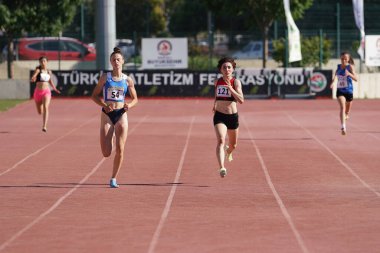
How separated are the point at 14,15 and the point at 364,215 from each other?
3457 centimetres

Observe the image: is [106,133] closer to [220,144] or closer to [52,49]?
[220,144]

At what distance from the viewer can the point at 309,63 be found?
49.2 metres

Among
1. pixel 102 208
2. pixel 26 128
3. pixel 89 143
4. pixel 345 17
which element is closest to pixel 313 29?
A: pixel 345 17

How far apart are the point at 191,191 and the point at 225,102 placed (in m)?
1.99

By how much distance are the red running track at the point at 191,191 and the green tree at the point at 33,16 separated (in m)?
16.7

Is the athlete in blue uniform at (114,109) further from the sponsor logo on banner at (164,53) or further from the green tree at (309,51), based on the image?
the green tree at (309,51)

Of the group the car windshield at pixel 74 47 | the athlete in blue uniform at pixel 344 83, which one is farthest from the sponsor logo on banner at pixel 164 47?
the athlete in blue uniform at pixel 344 83

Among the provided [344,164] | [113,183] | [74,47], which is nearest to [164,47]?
[74,47]

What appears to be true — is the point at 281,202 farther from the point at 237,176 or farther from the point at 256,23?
the point at 256,23

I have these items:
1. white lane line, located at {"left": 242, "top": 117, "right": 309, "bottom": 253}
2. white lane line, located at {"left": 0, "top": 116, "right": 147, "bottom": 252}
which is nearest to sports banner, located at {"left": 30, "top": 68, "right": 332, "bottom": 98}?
white lane line, located at {"left": 242, "top": 117, "right": 309, "bottom": 253}

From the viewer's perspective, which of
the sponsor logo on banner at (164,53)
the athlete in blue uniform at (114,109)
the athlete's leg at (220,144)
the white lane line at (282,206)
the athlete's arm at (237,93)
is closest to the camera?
the white lane line at (282,206)

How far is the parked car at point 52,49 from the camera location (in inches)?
2009

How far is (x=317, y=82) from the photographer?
4359 centimetres

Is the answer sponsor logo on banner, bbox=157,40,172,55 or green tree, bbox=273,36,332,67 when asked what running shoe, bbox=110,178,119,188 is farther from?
green tree, bbox=273,36,332,67
